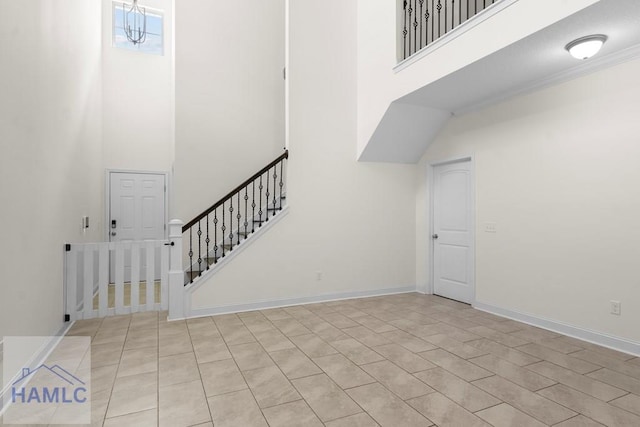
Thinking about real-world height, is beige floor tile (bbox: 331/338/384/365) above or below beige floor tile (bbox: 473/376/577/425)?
below

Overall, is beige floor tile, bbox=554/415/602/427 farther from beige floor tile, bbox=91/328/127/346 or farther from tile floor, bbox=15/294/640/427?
beige floor tile, bbox=91/328/127/346

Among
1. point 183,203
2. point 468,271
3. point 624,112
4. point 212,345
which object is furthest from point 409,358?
point 183,203


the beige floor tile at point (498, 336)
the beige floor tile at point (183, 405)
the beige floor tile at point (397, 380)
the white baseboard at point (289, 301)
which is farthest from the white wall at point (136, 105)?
the beige floor tile at point (498, 336)

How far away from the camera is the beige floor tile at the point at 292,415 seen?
2.03 m

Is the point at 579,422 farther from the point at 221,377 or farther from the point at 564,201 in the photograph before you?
the point at 221,377

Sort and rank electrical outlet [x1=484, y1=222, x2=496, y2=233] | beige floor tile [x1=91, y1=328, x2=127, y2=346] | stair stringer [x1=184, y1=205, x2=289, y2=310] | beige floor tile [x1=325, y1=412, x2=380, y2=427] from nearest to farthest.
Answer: beige floor tile [x1=325, y1=412, x2=380, y2=427] < beige floor tile [x1=91, y1=328, x2=127, y2=346] < stair stringer [x1=184, y1=205, x2=289, y2=310] < electrical outlet [x1=484, y1=222, x2=496, y2=233]

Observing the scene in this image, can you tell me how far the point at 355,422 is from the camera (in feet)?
6.70

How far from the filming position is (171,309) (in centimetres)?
402

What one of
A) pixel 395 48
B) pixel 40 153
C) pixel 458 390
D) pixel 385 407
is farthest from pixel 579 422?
pixel 40 153

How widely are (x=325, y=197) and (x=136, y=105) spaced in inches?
161

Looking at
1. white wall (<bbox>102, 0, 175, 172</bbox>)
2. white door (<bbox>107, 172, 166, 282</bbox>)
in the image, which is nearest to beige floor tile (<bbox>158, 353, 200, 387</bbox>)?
white door (<bbox>107, 172, 166, 282</bbox>)

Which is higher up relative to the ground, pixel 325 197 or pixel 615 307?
pixel 325 197

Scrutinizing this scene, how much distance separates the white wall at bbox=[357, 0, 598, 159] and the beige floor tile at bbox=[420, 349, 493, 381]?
2.76 metres

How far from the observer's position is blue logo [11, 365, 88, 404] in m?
2.28
